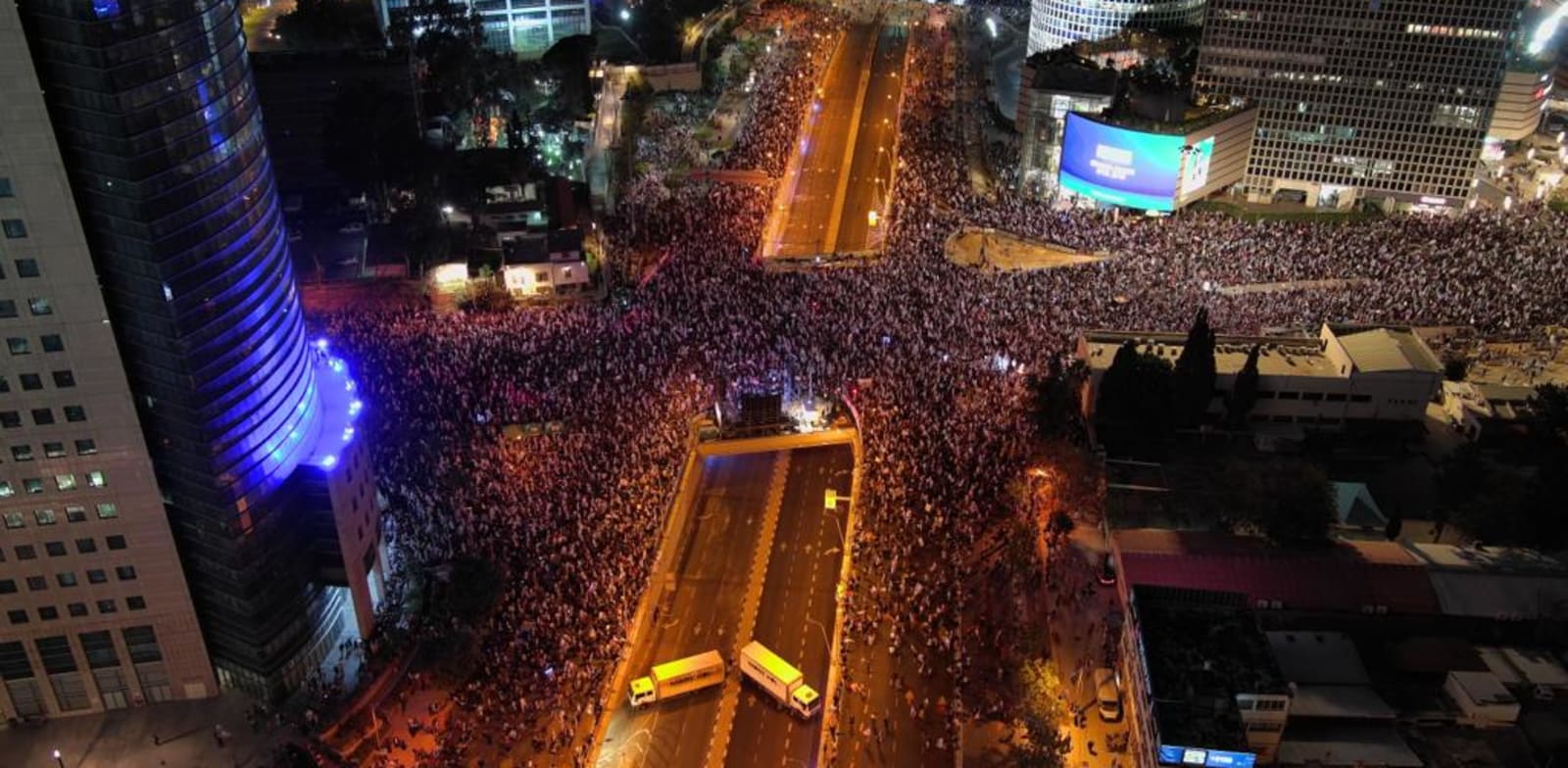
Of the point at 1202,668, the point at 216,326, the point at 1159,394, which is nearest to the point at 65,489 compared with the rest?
the point at 216,326

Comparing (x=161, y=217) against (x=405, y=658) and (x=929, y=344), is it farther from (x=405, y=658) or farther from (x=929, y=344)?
(x=929, y=344)

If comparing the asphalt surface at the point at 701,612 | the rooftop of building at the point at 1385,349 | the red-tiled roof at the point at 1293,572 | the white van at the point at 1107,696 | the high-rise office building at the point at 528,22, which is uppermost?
the high-rise office building at the point at 528,22

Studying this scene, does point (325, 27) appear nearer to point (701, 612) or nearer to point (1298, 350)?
point (701, 612)

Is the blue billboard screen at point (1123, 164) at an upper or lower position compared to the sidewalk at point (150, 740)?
upper

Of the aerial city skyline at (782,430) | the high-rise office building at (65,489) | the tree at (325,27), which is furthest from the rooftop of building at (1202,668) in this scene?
the tree at (325,27)

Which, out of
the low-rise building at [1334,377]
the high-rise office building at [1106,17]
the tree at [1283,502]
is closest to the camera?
the tree at [1283,502]

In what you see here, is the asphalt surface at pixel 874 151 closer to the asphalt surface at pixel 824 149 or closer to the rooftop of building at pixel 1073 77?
the asphalt surface at pixel 824 149
